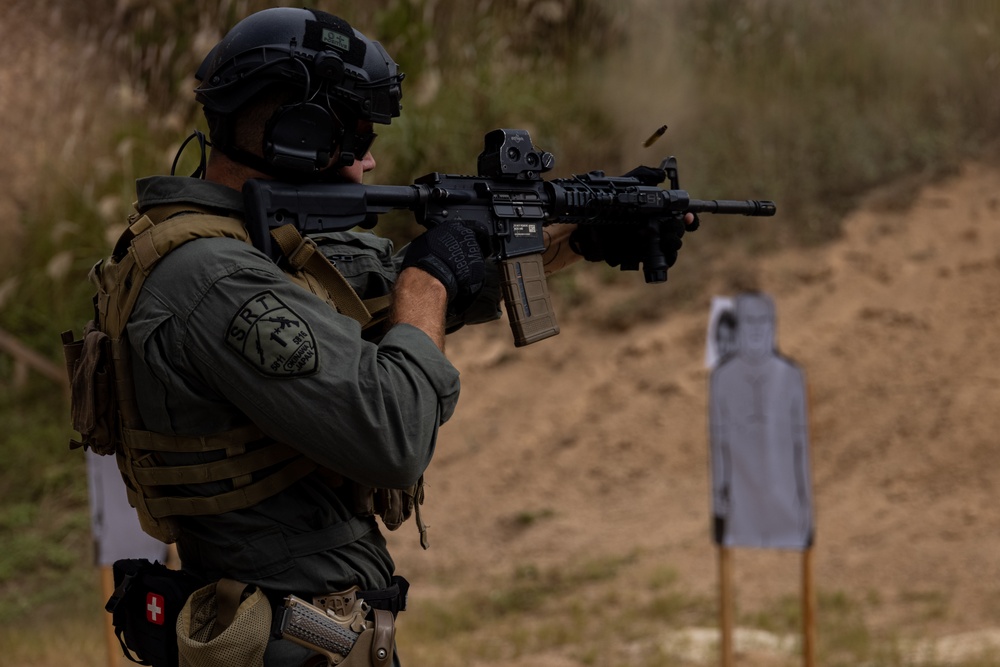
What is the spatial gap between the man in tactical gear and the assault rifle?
0.19ft

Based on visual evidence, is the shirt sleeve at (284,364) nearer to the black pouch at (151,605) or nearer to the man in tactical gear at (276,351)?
the man in tactical gear at (276,351)

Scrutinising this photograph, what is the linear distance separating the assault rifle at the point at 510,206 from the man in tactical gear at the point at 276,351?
58mm

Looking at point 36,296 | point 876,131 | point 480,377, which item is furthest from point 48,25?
point 876,131

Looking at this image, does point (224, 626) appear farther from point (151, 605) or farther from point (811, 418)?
point (811, 418)

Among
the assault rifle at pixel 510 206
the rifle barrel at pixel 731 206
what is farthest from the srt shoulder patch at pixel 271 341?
the rifle barrel at pixel 731 206

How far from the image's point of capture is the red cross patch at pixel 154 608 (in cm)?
236

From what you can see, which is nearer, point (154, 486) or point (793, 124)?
point (154, 486)

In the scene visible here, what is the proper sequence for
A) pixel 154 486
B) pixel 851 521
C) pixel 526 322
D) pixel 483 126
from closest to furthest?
pixel 154 486, pixel 526 322, pixel 851 521, pixel 483 126

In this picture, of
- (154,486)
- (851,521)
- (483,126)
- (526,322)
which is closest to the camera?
(154,486)

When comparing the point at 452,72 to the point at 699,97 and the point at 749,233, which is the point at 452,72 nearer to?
the point at 699,97

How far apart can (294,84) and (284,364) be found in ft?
1.92

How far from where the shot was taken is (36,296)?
295 inches

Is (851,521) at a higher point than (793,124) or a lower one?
lower

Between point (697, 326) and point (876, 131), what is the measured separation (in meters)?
2.02
